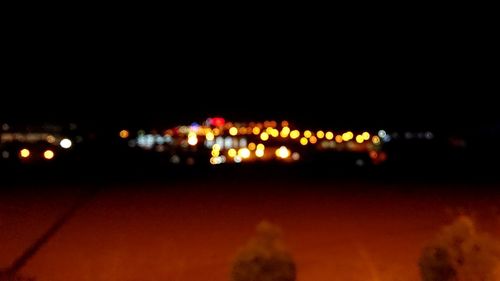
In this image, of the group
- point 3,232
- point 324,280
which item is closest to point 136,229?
point 3,232

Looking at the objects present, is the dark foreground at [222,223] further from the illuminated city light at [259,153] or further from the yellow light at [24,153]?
the yellow light at [24,153]

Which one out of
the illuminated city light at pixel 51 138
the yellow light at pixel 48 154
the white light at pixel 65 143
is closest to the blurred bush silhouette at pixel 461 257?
the yellow light at pixel 48 154

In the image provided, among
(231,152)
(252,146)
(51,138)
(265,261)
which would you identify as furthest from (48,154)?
(265,261)

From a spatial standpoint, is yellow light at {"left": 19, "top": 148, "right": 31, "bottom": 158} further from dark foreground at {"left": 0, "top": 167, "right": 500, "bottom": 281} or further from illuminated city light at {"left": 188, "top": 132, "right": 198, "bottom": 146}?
dark foreground at {"left": 0, "top": 167, "right": 500, "bottom": 281}

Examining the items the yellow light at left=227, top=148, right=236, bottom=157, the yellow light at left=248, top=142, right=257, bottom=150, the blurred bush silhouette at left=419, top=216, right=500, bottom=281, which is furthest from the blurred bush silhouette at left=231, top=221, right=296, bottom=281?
the yellow light at left=248, top=142, right=257, bottom=150

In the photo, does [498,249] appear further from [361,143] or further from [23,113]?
[23,113]
